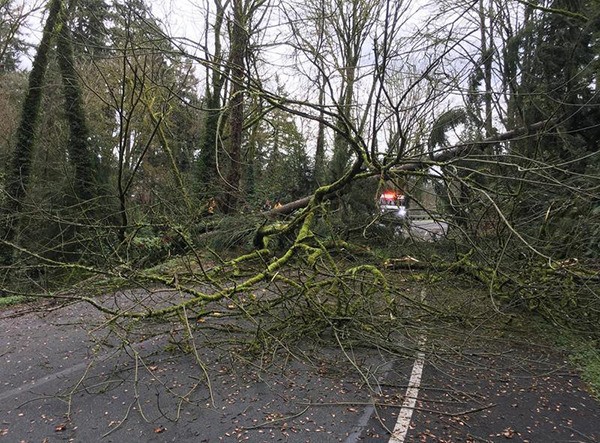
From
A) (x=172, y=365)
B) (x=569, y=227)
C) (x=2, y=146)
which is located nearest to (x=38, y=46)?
(x=2, y=146)

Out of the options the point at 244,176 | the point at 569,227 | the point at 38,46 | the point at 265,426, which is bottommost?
the point at 265,426

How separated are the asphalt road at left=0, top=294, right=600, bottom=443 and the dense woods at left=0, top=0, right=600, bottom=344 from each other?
643 mm

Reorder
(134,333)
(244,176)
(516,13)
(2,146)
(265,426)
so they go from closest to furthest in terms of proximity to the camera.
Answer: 1. (265,426)
2. (134,333)
3. (516,13)
4. (2,146)
5. (244,176)

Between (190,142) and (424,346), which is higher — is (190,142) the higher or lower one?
the higher one

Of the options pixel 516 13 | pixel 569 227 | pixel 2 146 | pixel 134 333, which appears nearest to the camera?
pixel 134 333

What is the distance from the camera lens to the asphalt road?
307 cm

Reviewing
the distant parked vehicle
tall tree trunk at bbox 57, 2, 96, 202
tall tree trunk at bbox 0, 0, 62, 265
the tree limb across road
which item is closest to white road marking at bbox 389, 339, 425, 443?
the tree limb across road

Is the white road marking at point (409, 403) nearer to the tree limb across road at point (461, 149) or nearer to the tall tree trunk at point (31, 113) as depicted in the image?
the tree limb across road at point (461, 149)

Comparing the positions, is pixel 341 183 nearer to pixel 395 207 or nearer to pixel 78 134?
pixel 395 207

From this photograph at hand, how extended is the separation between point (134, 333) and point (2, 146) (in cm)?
1288

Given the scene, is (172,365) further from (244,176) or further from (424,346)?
(244,176)

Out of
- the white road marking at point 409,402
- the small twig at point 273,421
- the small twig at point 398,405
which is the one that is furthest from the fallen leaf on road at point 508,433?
the small twig at point 273,421

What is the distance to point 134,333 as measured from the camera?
16.0 feet

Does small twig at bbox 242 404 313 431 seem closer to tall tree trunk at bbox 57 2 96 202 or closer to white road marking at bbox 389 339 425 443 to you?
white road marking at bbox 389 339 425 443
